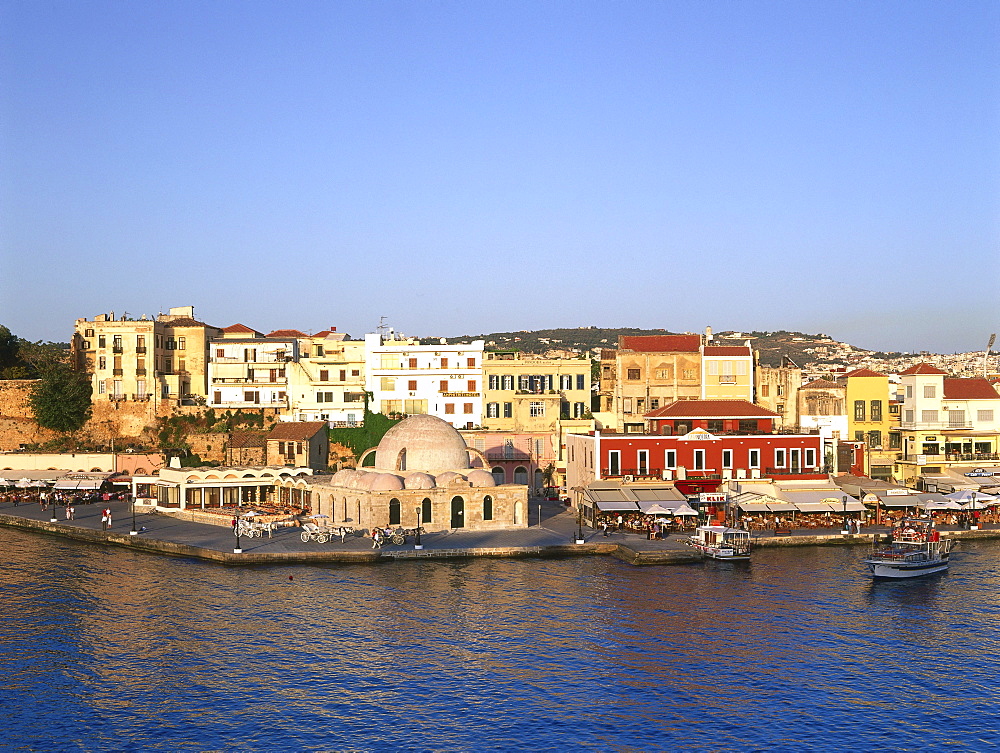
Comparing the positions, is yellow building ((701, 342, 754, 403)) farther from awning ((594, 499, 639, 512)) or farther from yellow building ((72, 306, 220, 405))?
yellow building ((72, 306, 220, 405))

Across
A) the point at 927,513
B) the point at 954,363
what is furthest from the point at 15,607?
the point at 954,363

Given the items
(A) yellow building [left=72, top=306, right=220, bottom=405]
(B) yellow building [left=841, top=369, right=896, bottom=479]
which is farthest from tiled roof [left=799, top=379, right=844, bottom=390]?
(A) yellow building [left=72, top=306, right=220, bottom=405]

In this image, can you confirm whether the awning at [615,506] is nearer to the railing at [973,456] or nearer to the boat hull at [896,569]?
A: the boat hull at [896,569]

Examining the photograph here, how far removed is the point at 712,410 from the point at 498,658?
33.6 metres

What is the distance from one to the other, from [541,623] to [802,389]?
39826 millimetres

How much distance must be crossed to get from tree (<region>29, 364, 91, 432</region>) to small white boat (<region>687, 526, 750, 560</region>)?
51.0 m

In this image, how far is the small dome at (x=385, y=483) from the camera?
181 feet

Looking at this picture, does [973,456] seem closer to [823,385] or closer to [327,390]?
[823,385]

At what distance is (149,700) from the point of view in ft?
102

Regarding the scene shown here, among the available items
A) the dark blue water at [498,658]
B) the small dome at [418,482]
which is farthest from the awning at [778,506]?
the small dome at [418,482]

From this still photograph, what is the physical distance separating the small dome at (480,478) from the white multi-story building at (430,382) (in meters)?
21.9

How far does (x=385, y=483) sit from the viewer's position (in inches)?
2178

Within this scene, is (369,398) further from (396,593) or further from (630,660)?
(630,660)

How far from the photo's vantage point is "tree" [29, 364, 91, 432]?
268 ft
